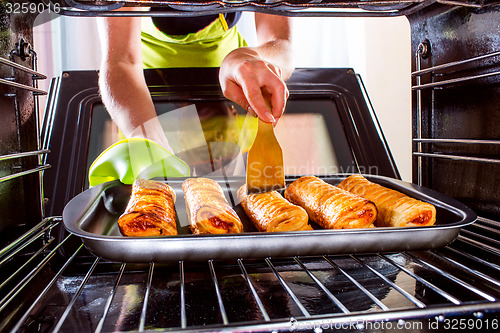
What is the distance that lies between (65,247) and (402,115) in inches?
116

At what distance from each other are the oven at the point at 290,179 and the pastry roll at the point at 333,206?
0.10 metres

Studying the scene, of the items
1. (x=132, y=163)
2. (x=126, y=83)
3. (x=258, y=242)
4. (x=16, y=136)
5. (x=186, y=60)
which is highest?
(x=186, y=60)

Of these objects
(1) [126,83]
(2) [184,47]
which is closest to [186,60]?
(2) [184,47]

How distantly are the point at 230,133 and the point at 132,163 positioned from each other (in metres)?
0.52

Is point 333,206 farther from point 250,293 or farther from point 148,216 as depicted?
point 148,216

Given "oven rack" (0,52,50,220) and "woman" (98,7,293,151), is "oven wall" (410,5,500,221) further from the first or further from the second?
"oven rack" (0,52,50,220)

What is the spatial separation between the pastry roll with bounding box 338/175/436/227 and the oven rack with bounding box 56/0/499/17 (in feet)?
1.71

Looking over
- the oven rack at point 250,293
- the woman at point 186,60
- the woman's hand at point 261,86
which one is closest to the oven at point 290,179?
the oven rack at point 250,293

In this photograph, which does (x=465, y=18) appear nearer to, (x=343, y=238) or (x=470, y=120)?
(x=470, y=120)

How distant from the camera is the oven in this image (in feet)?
2.37

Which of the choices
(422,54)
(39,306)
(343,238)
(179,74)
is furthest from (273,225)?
(179,74)

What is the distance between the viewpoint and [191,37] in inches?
85.7

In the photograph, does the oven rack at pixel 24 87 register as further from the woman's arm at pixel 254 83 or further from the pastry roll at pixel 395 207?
the pastry roll at pixel 395 207

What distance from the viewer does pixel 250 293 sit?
829 millimetres
